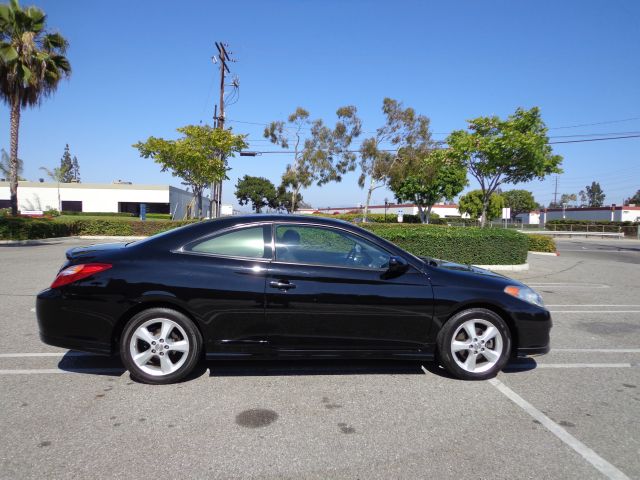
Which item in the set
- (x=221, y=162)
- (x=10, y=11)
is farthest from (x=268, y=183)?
(x=10, y=11)

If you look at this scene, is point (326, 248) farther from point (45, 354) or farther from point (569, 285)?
point (569, 285)

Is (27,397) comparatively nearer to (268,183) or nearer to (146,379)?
(146,379)

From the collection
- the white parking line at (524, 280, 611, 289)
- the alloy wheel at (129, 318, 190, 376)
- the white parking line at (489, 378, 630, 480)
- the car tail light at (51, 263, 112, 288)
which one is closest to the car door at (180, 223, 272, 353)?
the alloy wheel at (129, 318, 190, 376)

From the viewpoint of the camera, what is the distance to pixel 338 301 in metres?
3.74

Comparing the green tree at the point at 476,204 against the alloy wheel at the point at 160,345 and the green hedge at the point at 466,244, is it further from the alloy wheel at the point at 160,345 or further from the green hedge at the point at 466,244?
the alloy wheel at the point at 160,345

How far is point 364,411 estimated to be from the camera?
334 cm

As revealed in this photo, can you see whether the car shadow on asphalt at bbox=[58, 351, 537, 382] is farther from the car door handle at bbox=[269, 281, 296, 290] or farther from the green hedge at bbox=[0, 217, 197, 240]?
the green hedge at bbox=[0, 217, 197, 240]

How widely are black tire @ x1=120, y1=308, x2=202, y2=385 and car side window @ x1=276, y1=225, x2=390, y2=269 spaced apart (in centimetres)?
99

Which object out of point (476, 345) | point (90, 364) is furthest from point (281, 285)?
point (90, 364)

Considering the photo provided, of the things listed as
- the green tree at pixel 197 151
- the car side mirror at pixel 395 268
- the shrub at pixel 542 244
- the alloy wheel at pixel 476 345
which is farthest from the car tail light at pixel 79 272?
the green tree at pixel 197 151

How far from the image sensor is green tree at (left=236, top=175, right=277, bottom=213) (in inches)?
2987

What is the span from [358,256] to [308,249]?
0.48 metres

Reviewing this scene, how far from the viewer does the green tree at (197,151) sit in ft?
84.8

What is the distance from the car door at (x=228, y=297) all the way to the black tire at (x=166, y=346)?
0.12m
